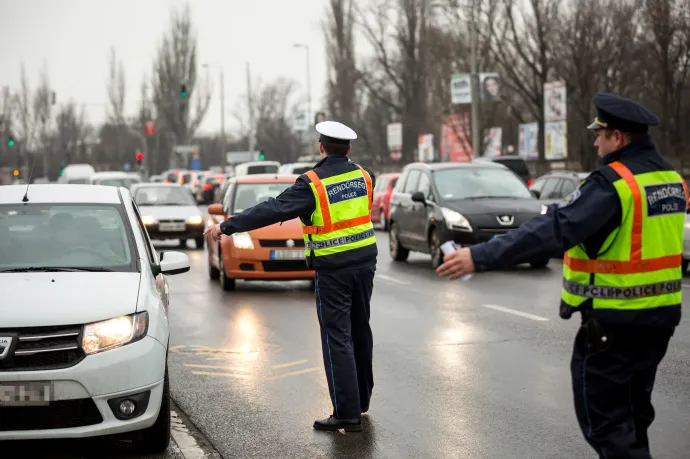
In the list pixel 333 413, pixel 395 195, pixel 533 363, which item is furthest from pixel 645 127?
pixel 395 195

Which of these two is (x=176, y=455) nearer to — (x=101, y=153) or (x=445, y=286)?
(x=445, y=286)

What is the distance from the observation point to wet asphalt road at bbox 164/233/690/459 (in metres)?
6.70

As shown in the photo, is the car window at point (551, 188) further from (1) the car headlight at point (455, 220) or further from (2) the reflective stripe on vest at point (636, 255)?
(2) the reflective stripe on vest at point (636, 255)

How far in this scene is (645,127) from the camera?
4750 millimetres

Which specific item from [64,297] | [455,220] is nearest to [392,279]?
[455,220]

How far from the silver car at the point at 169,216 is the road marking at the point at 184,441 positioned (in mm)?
17025

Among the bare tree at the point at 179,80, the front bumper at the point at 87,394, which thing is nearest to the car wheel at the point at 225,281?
the front bumper at the point at 87,394

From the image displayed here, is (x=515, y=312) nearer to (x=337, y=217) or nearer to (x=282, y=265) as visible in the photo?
(x=282, y=265)

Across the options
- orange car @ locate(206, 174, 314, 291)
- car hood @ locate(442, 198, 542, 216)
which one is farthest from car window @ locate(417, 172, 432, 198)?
orange car @ locate(206, 174, 314, 291)

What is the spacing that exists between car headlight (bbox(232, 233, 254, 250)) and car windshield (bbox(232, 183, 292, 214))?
1610mm

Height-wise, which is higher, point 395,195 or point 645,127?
point 645,127

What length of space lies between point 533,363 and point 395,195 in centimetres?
1180

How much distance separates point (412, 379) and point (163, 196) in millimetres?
18040

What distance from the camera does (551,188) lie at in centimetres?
2291
